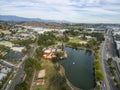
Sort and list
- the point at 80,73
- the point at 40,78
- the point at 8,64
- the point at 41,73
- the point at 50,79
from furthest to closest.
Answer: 1. the point at 8,64
2. the point at 80,73
3. the point at 41,73
4. the point at 40,78
5. the point at 50,79

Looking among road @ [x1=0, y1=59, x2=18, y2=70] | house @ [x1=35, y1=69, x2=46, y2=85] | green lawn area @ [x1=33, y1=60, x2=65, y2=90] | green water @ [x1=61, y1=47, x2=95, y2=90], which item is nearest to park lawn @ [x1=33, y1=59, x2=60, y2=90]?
green lawn area @ [x1=33, y1=60, x2=65, y2=90]

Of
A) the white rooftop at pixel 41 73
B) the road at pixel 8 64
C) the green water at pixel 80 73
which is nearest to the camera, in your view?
the green water at pixel 80 73

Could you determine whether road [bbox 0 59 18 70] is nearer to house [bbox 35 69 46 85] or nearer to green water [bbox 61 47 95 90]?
house [bbox 35 69 46 85]

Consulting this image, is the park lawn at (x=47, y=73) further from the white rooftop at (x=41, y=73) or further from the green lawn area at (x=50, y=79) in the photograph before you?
the white rooftop at (x=41, y=73)

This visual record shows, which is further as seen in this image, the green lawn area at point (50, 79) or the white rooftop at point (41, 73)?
the white rooftop at point (41, 73)

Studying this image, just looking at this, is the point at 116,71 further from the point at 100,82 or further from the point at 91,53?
the point at 91,53

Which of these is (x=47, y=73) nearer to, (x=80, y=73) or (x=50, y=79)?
(x=50, y=79)

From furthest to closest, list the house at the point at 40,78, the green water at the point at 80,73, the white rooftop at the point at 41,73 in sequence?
the white rooftop at the point at 41,73, the green water at the point at 80,73, the house at the point at 40,78

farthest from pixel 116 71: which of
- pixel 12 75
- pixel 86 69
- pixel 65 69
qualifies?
pixel 12 75

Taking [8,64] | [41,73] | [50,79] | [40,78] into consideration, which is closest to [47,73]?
[41,73]

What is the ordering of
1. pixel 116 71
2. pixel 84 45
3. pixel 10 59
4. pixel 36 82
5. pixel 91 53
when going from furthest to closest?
pixel 84 45 → pixel 91 53 → pixel 10 59 → pixel 116 71 → pixel 36 82

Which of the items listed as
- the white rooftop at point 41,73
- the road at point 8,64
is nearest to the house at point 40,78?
the white rooftop at point 41,73
